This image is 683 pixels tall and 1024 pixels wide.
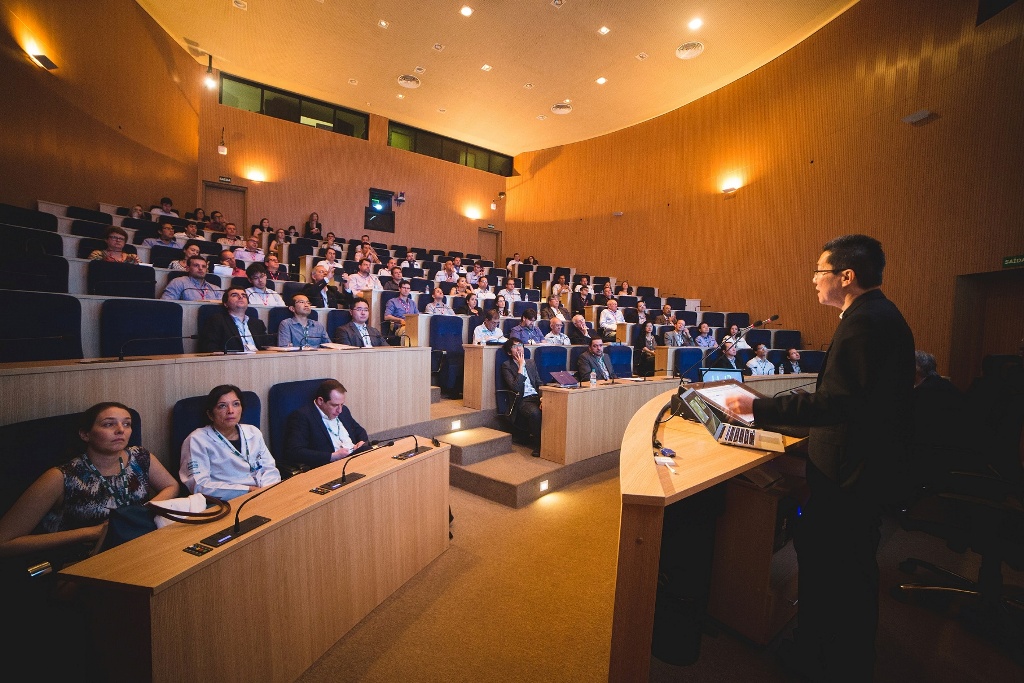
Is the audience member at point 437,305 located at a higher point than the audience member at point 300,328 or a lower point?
higher

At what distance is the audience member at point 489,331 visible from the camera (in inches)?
148

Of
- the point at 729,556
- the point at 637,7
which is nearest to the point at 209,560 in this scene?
the point at 729,556

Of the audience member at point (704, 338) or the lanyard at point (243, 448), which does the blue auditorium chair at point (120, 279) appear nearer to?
the lanyard at point (243, 448)

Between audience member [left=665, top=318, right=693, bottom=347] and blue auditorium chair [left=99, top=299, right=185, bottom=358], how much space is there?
4057 millimetres

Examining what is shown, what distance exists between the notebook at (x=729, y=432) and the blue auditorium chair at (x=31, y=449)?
1.84 metres

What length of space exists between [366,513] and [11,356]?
60.0 inches

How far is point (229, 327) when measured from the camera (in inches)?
96.7

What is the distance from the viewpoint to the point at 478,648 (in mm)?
1315

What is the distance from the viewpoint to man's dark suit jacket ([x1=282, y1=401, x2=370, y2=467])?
1.81 metres

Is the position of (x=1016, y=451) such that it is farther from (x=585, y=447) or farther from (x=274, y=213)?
(x=274, y=213)

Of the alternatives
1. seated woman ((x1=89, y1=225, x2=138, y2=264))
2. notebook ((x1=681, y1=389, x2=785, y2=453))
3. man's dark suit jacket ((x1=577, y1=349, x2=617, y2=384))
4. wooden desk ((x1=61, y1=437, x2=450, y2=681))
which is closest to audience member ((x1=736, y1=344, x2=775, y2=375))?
man's dark suit jacket ((x1=577, y1=349, x2=617, y2=384))

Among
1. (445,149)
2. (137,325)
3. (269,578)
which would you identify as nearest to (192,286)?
(137,325)

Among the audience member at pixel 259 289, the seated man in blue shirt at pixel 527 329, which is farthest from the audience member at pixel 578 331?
the audience member at pixel 259 289

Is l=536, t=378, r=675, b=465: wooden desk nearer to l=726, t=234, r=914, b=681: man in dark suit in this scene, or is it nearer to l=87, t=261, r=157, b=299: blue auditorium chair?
l=726, t=234, r=914, b=681: man in dark suit
